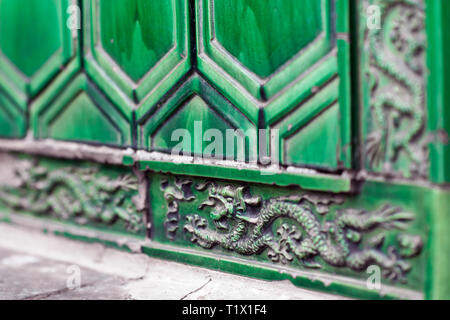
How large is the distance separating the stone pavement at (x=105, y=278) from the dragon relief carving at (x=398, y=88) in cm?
63

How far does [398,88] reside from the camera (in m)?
2.24

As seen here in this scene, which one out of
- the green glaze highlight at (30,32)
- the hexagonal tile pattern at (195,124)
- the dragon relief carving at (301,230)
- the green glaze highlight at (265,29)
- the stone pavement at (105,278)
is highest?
the green glaze highlight at (30,32)

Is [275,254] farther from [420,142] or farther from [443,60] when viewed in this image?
[443,60]

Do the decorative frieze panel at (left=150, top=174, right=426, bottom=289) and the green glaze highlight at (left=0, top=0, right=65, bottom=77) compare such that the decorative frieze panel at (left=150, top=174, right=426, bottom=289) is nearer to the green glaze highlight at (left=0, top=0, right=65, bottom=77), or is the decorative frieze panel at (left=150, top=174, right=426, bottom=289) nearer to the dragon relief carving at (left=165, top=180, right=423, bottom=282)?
the dragon relief carving at (left=165, top=180, right=423, bottom=282)

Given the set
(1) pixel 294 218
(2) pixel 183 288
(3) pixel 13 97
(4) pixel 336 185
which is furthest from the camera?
(3) pixel 13 97

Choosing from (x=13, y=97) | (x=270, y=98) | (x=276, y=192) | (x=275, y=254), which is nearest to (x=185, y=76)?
(x=270, y=98)

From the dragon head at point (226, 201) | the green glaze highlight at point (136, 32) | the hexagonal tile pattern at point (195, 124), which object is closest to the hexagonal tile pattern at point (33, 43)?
the green glaze highlight at point (136, 32)

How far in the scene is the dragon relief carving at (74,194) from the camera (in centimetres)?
316

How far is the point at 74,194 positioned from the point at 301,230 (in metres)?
1.42

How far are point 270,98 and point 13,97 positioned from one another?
181cm

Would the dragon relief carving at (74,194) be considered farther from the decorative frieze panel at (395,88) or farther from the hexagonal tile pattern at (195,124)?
the decorative frieze panel at (395,88)

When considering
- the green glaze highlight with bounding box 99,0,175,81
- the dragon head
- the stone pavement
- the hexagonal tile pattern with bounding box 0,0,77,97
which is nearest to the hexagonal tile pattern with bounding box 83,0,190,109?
the green glaze highlight with bounding box 99,0,175,81

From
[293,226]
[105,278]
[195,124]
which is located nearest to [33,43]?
[195,124]
